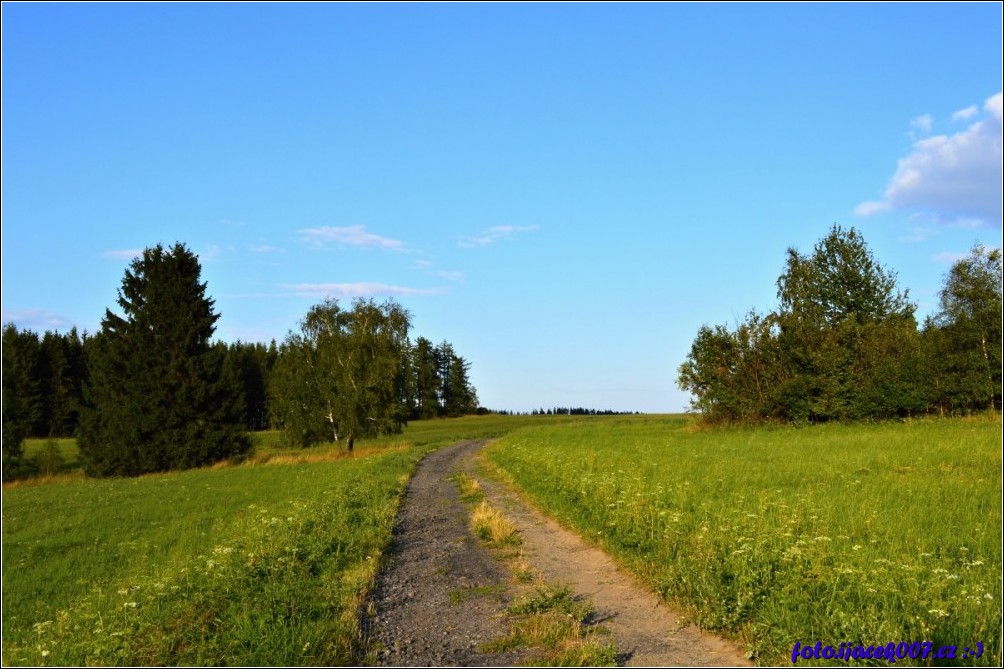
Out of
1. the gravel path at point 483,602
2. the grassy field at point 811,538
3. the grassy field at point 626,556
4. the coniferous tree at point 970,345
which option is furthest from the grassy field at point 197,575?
the coniferous tree at point 970,345

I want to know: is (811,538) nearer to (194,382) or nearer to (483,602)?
(483,602)

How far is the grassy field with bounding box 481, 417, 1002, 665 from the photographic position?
6.94m

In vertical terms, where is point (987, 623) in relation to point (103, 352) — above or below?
below

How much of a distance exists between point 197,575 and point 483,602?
4393 millimetres

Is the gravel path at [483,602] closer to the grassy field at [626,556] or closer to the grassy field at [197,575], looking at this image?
the grassy field at [626,556]

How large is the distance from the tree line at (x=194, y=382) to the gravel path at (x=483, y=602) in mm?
36289

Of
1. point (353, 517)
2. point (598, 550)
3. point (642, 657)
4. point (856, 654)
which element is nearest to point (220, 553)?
point (353, 517)

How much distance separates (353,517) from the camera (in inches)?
627

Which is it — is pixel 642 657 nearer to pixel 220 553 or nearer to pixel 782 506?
pixel 782 506

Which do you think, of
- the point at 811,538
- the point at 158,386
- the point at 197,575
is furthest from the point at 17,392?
the point at 811,538

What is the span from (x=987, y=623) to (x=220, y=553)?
10.8m

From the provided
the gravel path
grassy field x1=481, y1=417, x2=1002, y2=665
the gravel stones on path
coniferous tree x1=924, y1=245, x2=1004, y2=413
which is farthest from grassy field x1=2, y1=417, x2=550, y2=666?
coniferous tree x1=924, y1=245, x2=1004, y2=413

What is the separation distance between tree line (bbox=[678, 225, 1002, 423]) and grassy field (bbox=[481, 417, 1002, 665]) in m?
23.1

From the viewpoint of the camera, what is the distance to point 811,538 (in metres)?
9.95
